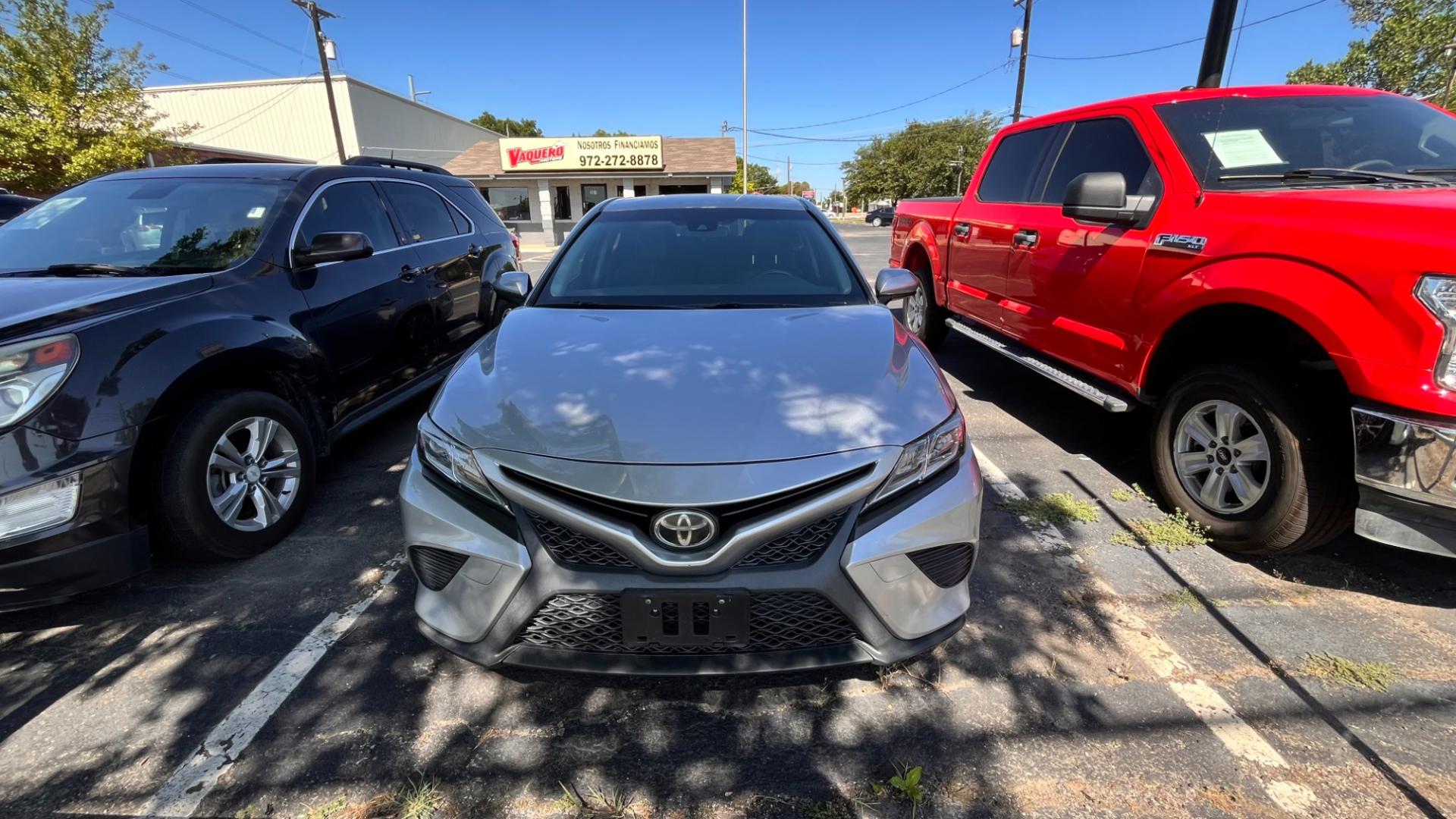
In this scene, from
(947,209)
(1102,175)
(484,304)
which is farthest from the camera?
(947,209)

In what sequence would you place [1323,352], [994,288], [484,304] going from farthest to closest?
[484,304] < [994,288] < [1323,352]

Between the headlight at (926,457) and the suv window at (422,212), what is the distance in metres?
4.02

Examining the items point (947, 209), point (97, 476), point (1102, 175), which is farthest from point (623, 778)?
point (947, 209)

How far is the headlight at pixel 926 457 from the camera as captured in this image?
182 centimetres

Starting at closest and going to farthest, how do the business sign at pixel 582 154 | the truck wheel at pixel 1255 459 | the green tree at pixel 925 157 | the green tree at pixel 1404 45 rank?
the truck wheel at pixel 1255 459 → the green tree at pixel 1404 45 → the business sign at pixel 582 154 → the green tree at pixel 925 157

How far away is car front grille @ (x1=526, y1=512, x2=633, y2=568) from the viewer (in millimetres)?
1729

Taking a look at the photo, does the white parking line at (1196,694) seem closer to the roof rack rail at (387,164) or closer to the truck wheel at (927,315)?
the truck wheel at (927,315)

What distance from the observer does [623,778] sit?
6.03 ft

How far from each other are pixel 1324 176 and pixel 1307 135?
56 cm

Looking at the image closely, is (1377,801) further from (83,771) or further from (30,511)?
(30,511)

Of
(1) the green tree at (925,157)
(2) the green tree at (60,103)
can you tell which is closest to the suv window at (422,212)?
(2) the green tree at (60,103)

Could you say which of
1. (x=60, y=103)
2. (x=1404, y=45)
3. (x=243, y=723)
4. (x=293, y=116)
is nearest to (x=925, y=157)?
(x=1404, y=45)

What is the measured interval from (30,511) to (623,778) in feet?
7.17

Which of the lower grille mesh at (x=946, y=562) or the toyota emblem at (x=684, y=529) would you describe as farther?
the lower grille mesh at (x=946, y=562)
